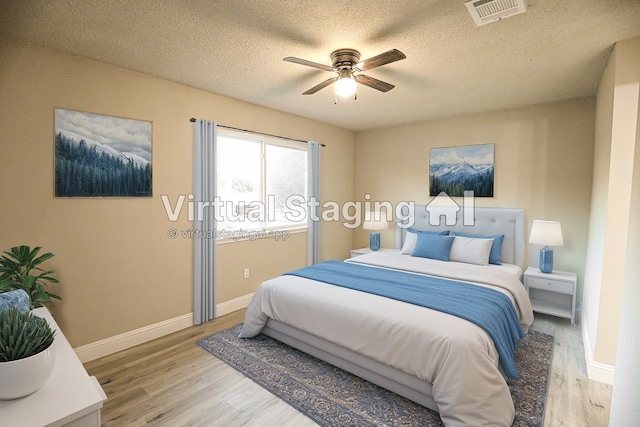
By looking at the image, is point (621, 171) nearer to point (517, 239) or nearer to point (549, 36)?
point (549, 36)

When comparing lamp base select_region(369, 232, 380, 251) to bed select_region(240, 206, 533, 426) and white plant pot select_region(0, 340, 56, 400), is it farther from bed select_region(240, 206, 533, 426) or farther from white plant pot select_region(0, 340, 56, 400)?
white plant pot select_region(0, 340, 56, 400)

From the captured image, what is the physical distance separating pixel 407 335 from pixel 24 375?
74.6 inches

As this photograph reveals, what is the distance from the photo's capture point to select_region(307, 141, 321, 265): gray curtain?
463 centimetres

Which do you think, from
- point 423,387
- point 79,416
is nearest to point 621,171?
point 423,387

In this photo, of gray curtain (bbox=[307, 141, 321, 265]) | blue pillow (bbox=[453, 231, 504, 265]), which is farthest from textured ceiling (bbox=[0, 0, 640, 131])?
blue pillow (bbox=[453, 231, 504, 265])

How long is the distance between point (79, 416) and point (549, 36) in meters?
3.31

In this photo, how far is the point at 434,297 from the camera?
2.44 meters

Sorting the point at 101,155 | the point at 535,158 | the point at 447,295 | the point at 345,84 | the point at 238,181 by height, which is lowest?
the point at 447,295

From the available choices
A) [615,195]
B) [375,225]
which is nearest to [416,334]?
[615,195]

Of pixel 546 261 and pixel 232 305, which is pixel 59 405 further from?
pixel 546 261

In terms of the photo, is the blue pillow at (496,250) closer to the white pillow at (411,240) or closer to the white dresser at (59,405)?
the white pillow at (411,240)

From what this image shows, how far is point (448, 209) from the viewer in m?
4.45

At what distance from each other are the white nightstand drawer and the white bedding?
619mm

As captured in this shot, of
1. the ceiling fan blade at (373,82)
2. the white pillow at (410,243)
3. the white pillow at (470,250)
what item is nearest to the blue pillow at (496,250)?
the white pillow at (470,250)
